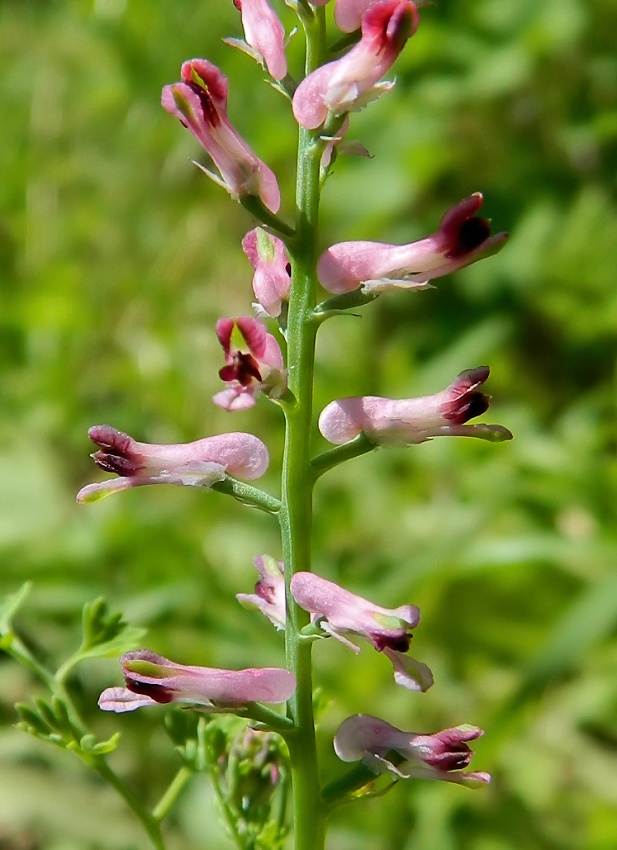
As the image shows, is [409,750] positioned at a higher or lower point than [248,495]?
lower

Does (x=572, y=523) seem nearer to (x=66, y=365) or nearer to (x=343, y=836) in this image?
(x=343, y=836)

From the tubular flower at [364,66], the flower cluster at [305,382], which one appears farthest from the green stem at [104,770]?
the tubular flower at [364,66]

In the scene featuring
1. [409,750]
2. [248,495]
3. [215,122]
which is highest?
[215,122]

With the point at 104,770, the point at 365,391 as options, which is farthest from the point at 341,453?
the point at 365,391

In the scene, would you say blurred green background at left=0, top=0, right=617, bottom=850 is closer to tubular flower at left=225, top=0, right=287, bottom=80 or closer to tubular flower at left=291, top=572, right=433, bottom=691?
tubular flower at left=291, top=572, right=433, bottom=691

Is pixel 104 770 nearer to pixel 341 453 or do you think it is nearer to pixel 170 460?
pixel 170 460

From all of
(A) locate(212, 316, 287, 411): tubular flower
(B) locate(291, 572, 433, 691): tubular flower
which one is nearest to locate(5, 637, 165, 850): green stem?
(B) locate(291, 572, 433, 691): tubular flower
